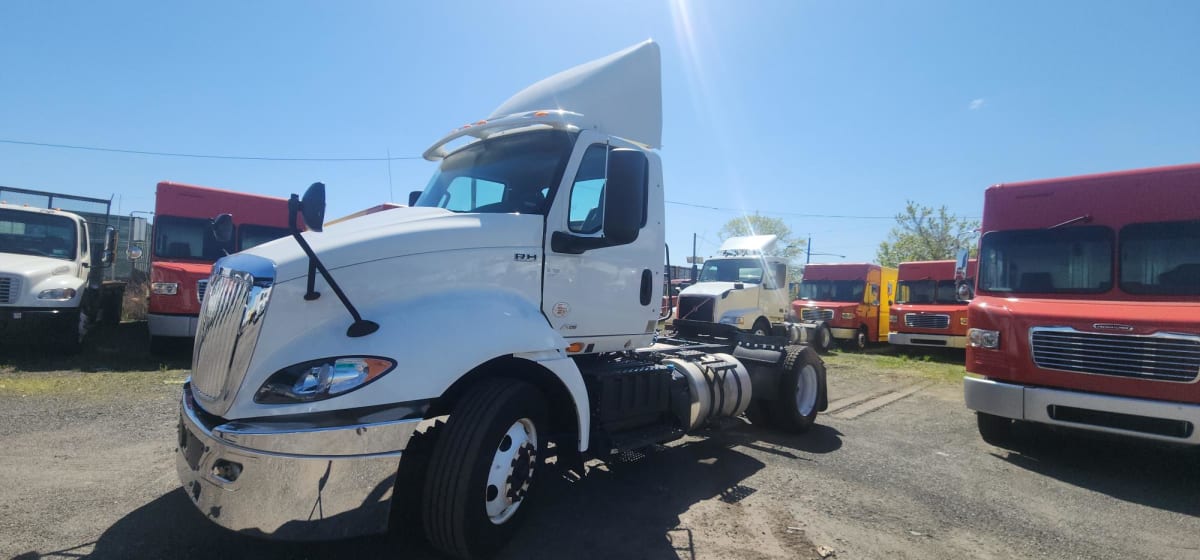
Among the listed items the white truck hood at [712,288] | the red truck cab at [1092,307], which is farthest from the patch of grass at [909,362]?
the red truck cab at [1092,307]

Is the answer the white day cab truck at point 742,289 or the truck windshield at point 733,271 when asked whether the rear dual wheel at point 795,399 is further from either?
the truck windshield at point 733,271

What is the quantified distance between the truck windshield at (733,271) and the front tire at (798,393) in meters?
8.12

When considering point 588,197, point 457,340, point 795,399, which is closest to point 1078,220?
point 795,399

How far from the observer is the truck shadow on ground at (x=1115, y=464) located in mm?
→ 4840

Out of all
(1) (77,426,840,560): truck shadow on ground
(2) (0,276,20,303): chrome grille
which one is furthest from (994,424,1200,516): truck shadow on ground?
(2) (0,276,20,303): chrome grille

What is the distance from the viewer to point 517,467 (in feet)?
10.8

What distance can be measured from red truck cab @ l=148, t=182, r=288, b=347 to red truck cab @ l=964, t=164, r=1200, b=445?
33.4 feet

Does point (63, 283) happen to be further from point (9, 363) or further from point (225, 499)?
point (225, 499)

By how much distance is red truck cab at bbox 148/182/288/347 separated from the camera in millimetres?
9406

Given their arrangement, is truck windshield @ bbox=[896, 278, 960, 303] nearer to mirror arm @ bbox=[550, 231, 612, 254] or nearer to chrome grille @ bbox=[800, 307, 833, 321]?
chrome grille @ bbox=[800, 307, 833, 321]

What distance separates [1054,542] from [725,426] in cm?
267

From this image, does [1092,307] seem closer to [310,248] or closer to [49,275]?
[310,248]

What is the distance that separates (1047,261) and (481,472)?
6339 millimetres

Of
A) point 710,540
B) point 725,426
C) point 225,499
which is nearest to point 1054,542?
point 710,540
